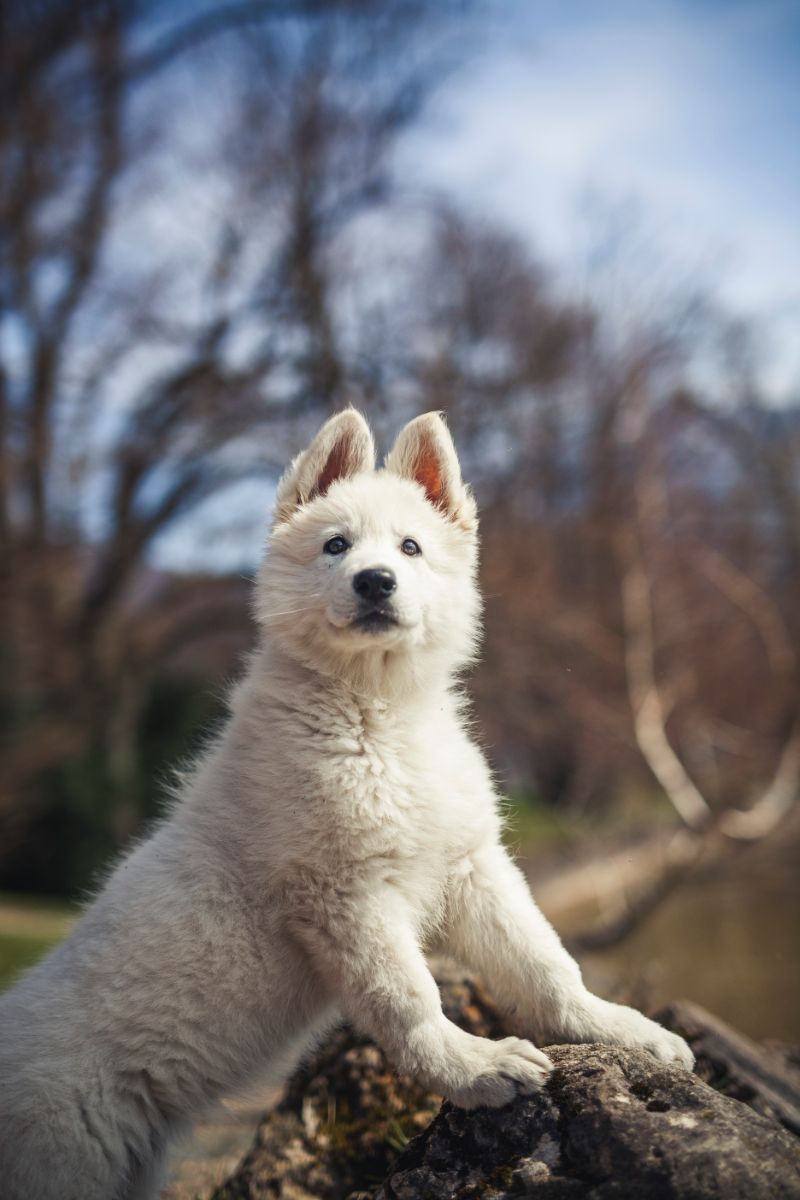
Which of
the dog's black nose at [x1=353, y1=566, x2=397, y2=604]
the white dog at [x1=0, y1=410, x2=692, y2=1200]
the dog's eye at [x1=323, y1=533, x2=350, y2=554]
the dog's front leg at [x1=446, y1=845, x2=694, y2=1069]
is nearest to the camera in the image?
the white dog at [x1=0, y1=410, x2=692, y2=1200]

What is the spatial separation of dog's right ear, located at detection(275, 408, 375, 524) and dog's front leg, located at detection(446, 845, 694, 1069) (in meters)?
1.32

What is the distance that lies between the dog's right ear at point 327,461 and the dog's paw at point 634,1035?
182 cm

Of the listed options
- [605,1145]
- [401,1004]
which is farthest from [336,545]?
[605,1145]

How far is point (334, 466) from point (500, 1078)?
77.6 inches

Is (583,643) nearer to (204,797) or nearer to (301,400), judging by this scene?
(301,400)

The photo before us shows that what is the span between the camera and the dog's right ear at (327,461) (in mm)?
3156

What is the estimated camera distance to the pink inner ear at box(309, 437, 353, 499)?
10.6ft

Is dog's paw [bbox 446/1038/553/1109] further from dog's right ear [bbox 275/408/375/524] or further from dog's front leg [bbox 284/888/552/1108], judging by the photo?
dog's right ear [bbox 275/408/375/524]

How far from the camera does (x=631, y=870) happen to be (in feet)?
38.5

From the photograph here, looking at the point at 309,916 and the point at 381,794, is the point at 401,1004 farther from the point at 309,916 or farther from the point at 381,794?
the point at 381,794

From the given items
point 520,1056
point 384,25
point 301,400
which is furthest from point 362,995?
point 384,25

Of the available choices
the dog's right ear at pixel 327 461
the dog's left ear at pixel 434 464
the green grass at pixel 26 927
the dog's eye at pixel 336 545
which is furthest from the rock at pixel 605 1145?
the green grass at pixel 26 927

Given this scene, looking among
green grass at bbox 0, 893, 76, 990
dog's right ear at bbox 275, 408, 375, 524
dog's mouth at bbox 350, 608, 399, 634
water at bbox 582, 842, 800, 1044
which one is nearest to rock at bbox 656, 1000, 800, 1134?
dog's mouth at bbox 350, 608, 399, 634

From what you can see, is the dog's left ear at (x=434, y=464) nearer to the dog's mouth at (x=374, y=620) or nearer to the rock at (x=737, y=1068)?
the dog's mouth at (x=374, y=620)
